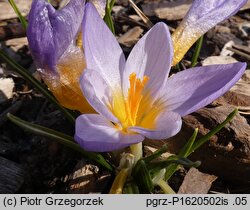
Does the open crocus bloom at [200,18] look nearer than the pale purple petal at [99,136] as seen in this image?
No

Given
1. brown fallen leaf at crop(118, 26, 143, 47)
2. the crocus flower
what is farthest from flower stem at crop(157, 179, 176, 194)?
brown fallen leaf at crop(118, 26, 143, 47)

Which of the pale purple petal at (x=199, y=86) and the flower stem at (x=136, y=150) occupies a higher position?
the pale purple petal at (x=199, y=86)

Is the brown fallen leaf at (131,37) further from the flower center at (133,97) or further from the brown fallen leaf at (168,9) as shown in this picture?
the flower center at (133,97)

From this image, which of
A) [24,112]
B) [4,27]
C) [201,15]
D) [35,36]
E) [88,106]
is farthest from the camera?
[4,27]

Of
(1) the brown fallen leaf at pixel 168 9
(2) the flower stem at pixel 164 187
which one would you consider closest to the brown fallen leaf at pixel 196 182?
(2) the flower stem at pixel 164 187

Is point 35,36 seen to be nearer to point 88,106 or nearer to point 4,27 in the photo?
point 88,106

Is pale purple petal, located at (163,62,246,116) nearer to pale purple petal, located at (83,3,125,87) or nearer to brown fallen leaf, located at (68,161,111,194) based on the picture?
pale purple petal, located at (83,3,125,87)

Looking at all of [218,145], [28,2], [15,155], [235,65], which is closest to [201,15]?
[235,65]
